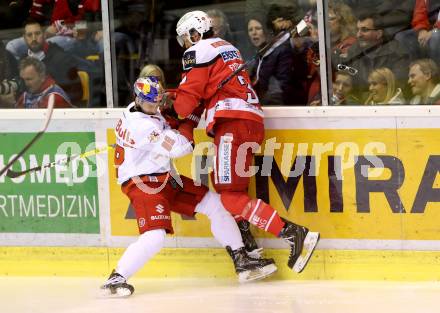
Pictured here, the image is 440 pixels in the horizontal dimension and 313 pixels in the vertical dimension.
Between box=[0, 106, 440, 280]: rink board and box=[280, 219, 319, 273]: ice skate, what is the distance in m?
0.13

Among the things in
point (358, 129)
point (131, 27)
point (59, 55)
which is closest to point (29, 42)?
point (59, 55)

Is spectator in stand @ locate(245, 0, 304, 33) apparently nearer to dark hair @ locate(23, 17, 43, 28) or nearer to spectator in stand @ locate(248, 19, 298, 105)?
spectator in stand @ locate(248, 19, 298, 105)

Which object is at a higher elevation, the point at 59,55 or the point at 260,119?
the point at 59,55

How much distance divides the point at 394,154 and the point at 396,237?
16.1 inches

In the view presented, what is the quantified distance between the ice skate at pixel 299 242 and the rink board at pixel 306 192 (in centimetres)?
13

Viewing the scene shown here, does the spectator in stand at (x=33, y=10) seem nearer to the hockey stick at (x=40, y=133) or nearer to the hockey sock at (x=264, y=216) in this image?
the hockey stick at (x=40, y=133)

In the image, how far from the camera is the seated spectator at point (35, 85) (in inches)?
240

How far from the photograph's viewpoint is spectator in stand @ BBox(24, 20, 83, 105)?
238 inches

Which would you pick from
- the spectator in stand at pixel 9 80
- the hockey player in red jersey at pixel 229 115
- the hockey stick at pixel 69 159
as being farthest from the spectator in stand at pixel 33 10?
the hockey player in red jersey at pixel 229 115

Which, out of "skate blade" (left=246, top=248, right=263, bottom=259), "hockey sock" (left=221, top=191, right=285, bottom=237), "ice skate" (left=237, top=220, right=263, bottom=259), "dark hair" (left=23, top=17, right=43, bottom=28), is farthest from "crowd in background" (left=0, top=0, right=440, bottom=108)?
"skate blade" (left=246, top=248, right=263, bottom=259)

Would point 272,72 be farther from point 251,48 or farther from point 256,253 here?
point 256,253

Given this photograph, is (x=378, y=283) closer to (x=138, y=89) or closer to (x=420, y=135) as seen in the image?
(x=420, y=135)

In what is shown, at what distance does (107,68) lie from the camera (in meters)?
5.98

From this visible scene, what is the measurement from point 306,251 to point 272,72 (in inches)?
36.6
